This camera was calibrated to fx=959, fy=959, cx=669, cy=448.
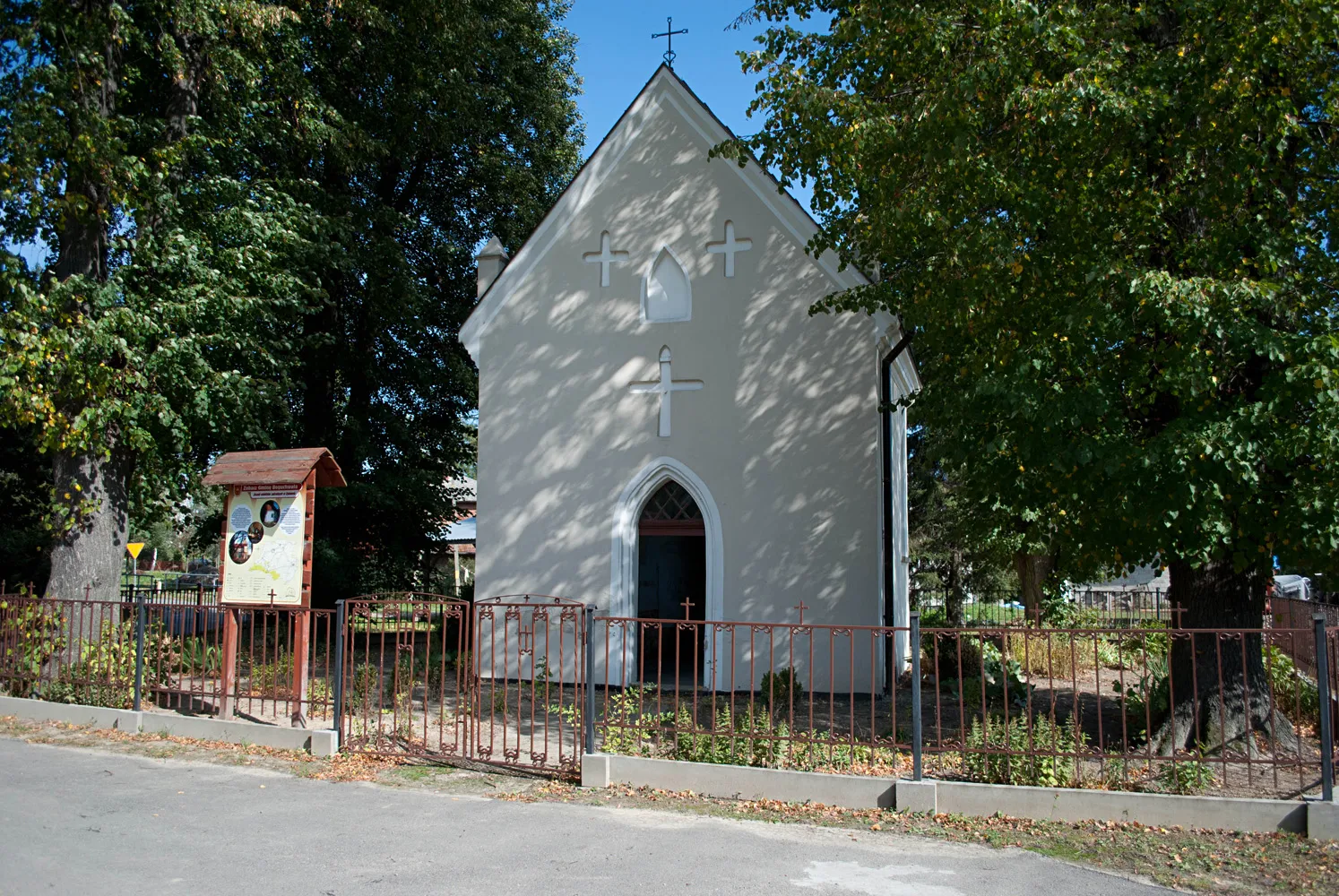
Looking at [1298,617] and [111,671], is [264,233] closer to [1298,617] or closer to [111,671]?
[111,671]

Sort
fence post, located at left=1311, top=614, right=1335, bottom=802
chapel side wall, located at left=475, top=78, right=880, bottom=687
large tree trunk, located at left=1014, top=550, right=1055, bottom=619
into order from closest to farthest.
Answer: fence post, located at left=1311, top=614, right=1335, bottom=802, chapel side wall, located at left=475, top=78, right=880, bottom=687, large tree trunk, located at left=1014, top=550, right=1055, bottom=619

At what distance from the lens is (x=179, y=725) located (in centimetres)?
1027

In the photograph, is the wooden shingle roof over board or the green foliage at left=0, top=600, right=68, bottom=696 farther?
the green foliage at left=0, top=600, right=68, bottom=696

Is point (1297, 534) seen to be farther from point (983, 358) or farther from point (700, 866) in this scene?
point (700, 866)

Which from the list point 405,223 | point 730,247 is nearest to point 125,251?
point 405,223

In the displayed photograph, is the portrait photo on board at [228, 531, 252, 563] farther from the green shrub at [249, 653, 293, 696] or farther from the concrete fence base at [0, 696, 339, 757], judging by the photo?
the concrete fence base at [0, 696, 339, 757]

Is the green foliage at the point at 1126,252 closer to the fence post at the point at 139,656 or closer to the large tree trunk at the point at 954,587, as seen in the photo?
the fence post at the point at 139,656

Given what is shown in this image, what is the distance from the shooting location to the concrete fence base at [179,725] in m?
9.42

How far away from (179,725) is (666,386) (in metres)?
7.59

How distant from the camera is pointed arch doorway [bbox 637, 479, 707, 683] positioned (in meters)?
14.4

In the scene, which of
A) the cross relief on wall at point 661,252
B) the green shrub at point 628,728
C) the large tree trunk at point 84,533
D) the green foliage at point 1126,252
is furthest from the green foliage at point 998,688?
the large tree trunk at point 84,533

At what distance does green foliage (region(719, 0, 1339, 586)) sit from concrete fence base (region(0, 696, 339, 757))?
6.82 metres

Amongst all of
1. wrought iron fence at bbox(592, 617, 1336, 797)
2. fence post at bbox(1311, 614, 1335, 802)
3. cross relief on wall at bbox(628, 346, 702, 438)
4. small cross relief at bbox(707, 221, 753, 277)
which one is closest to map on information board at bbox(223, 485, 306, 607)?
wrought iron fence at bbox(592, 617, 1336, 797)

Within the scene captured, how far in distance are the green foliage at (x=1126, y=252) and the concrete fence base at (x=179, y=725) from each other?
6.82m
